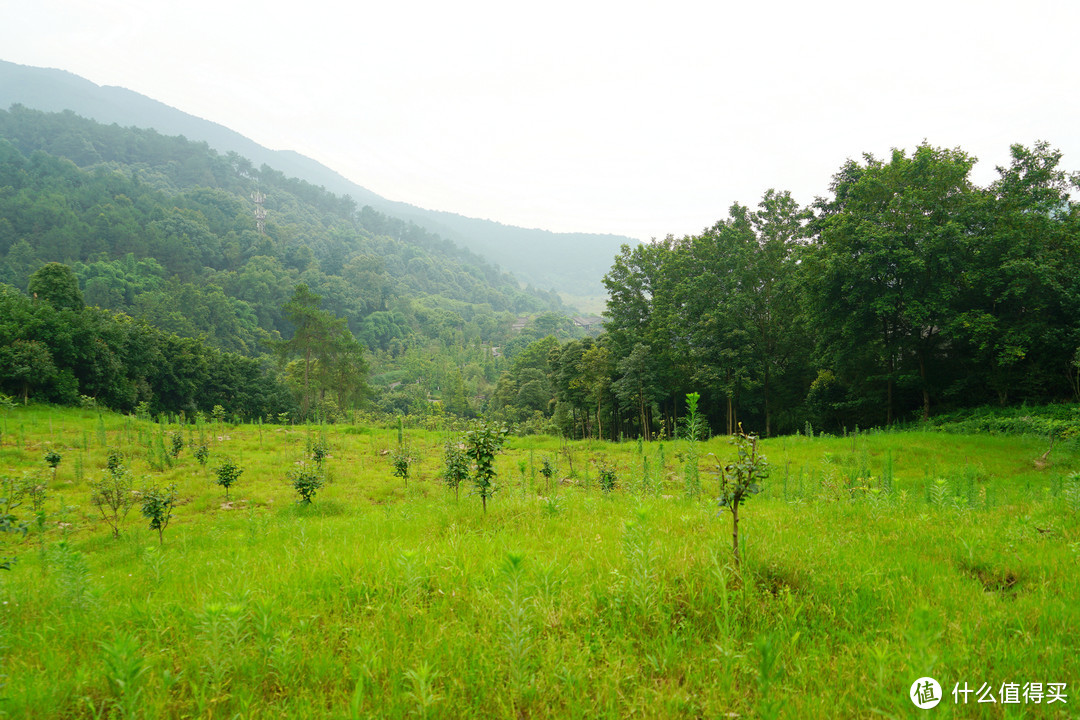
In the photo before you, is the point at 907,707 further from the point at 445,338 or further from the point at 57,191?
the point at 57,191

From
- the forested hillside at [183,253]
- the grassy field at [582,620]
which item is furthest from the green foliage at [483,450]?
the forested hillside at [183,253]

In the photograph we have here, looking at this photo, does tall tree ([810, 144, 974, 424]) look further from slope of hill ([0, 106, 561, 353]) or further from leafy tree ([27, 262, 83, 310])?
slope of hill ([0, 106, 561, 353])

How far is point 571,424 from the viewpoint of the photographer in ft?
145

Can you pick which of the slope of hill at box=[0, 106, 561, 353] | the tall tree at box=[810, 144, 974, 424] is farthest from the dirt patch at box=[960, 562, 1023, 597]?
the slope of hill at box=[0, 106, 561, 353]

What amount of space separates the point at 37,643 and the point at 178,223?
147m

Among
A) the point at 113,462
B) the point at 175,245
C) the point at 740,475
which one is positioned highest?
the point at 175,245

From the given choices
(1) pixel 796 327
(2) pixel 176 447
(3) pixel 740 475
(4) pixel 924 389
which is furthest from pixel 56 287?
(4) pixel 924 389

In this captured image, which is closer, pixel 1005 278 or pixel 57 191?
pixel 1005 278

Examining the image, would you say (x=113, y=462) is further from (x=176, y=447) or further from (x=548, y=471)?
(x=548, y=471)

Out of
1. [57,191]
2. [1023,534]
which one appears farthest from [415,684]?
[57,191]
